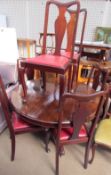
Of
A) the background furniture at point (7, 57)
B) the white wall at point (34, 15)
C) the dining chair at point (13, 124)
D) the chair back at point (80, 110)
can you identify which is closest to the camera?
the chair back at point (80, 110)

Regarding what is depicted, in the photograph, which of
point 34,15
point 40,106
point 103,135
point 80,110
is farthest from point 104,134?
point 34,15

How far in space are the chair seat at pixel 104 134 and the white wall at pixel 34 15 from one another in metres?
2.16

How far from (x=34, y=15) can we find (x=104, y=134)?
9.64 ft

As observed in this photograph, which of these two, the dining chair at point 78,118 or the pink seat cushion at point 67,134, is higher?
the dining chair at point 78,118

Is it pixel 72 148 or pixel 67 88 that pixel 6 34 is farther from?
pixel 72 148

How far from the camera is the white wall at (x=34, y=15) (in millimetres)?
2842

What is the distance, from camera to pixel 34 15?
10.7 feet

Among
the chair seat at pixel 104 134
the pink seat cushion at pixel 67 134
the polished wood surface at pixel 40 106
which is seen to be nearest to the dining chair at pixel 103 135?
the chair seat at pixel 104 134

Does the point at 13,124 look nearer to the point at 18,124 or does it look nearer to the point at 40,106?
the point at 18,124

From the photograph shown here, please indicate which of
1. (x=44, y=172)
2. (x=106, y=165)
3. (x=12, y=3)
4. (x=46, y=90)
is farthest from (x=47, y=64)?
(x=12, y=3)

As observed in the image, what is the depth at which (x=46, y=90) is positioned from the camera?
1.77 m

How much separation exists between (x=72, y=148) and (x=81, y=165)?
9.6 inches

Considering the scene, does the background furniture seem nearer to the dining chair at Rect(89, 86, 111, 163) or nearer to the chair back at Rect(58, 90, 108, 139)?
the chair back at Rect(58, 90, 108, 139)

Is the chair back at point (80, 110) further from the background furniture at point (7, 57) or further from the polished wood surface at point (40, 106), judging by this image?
the background furniture at point (7, 57)
